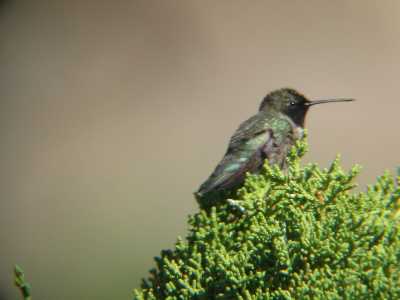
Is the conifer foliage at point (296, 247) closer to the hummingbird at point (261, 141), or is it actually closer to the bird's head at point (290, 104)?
the hummingbird at point (261, 141)

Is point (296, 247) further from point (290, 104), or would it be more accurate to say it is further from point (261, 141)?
point (290, 104)

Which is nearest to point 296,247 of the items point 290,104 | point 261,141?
point 261,141

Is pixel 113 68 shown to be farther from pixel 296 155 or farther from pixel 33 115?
pixel 296 155

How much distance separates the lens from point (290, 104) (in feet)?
20.5

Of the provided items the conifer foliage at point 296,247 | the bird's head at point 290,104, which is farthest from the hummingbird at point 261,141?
the conifer foliage at point 296,247

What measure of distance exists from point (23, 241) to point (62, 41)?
13.2 feet

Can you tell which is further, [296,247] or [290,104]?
[290,104]

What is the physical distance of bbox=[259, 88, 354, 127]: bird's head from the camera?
6215 mm

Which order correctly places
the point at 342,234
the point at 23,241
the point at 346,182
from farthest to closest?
the point at 23,241, the point at 346,182, the point at 342,234

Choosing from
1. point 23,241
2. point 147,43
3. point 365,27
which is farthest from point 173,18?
point 23,241

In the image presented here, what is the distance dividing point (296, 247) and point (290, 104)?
3.31 metres

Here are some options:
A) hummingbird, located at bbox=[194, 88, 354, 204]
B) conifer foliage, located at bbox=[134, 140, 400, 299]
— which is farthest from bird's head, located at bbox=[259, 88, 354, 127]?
conifer foliage, located at bbox=[134, 140, 400, 299]

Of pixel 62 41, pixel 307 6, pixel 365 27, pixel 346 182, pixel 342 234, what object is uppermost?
pixel 62 41

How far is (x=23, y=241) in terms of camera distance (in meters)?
10.8
